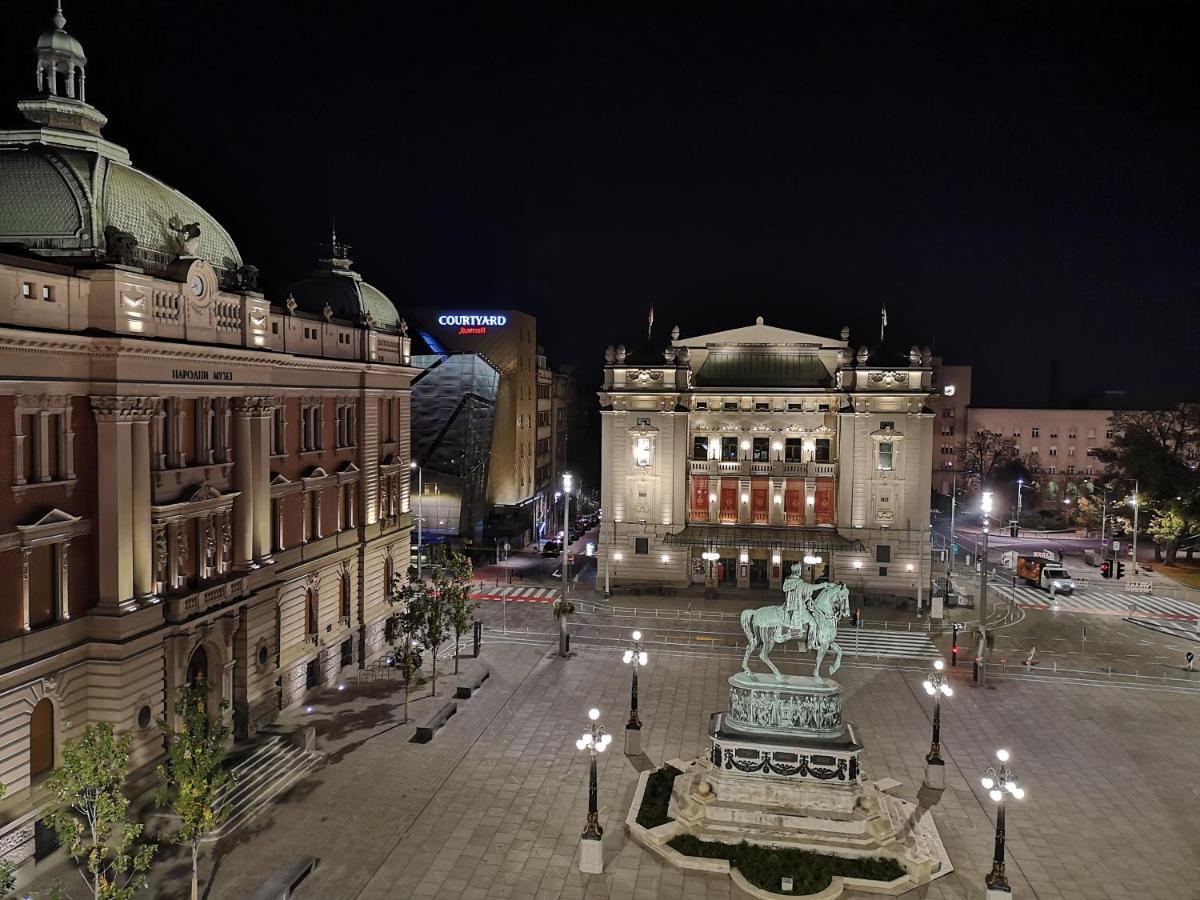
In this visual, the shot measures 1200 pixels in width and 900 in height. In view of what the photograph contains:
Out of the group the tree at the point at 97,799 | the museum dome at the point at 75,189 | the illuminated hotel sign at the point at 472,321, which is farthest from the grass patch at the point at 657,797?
the illuminated hotel sign at the point at 472,321

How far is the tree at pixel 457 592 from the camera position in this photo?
43844 mm

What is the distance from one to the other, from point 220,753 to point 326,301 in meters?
29.7

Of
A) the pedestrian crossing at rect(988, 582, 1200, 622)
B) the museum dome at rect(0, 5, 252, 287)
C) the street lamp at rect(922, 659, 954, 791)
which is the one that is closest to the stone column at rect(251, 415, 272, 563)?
the museum dome at rect(0, 5, 252, 287)

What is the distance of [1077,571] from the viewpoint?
252 ft

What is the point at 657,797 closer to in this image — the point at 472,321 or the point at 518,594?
the point at 518,594

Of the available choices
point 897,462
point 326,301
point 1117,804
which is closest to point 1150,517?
point 897,462

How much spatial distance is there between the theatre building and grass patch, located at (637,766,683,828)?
33.9 m

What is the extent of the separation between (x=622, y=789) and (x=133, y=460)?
2036 cm

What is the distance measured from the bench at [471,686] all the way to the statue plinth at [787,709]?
15130mm

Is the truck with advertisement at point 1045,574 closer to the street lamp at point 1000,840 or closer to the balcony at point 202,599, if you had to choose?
the street lamp at point 1000,840

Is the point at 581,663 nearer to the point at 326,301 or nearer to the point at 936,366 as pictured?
the point at 326,301

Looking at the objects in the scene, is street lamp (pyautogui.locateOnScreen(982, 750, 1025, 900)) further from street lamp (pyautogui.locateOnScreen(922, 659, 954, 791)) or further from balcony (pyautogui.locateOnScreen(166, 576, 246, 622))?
balcony (pyautogui.locateOnScreen(166, 576, 246, 622))

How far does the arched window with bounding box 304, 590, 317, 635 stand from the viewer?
4231 cm

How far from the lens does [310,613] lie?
4278cm
